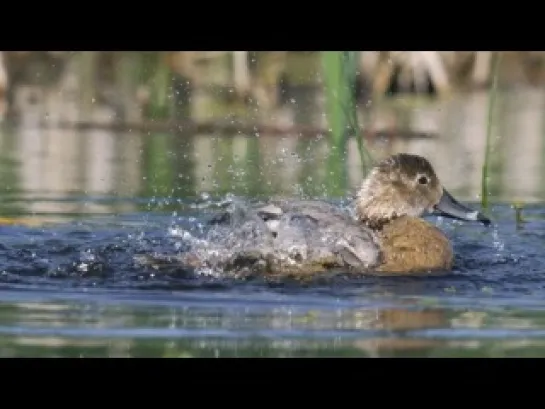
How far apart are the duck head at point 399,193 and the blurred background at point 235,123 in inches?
60.7

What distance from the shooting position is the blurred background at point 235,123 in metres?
10.1

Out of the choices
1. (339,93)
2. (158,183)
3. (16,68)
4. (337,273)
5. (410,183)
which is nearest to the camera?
(337,273)

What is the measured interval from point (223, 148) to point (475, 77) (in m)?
4.43

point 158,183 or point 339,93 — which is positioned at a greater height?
point 339,93

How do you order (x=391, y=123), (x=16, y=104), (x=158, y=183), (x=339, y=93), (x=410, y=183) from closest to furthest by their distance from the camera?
(x=410, y=183), (x=339, y=93), (x=158, y=183), (x=391, y=123), (x=16, y=104)

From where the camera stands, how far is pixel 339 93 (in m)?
9.05

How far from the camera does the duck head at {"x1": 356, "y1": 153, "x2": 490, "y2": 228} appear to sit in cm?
782

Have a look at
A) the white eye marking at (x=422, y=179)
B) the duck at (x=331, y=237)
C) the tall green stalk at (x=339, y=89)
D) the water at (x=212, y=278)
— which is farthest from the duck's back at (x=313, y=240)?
the tall green stalk at (x=339, y=89)

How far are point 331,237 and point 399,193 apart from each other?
85 cm

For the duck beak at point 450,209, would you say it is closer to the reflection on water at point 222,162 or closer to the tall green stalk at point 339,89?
the tall green stalk at point 339,89

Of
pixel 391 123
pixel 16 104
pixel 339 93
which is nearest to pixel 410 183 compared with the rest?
pixel 339 93

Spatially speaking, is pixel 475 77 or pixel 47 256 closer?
pixel 47 256

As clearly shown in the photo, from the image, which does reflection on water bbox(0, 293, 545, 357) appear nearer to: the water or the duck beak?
the water
